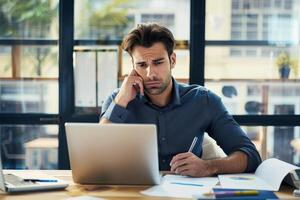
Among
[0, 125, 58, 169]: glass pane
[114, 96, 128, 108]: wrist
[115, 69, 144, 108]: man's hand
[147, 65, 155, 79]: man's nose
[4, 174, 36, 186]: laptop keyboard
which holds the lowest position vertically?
[0, 125, 58, 169]: glass pane

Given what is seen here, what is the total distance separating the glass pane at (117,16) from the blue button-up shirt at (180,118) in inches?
47.7

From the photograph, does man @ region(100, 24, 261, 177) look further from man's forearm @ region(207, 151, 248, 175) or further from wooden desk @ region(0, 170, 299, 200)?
wooden desk @ region(0, 170, 299, 200)

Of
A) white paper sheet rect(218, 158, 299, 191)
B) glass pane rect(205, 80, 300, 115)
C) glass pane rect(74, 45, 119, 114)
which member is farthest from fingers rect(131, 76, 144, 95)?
glass pane rect(205, 80, 300, 115)

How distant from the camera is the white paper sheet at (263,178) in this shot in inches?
63.4

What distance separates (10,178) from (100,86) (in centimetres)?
175

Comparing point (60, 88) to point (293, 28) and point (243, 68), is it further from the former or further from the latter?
point (293, 28)

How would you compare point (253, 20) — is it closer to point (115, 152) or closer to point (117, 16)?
point (117, 16)

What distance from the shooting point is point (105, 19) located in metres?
3.43

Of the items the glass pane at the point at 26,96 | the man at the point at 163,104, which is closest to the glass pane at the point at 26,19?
the glass pane at the point at 26,96

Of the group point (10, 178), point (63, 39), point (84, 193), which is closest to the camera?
point (84, 193)

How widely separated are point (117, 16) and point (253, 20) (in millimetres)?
1023

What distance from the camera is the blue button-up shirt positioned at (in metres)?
2.18

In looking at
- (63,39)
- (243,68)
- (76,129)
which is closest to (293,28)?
(243,68)

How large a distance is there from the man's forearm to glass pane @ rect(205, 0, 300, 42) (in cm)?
163
